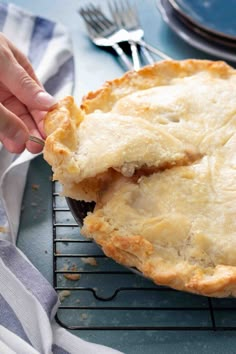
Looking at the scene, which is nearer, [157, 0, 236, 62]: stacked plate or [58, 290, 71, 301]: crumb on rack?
[58, 290, 71, 301]: crumb on rack

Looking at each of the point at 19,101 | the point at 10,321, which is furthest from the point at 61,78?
the point at 10,321

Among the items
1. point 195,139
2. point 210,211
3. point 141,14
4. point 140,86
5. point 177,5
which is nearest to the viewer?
point 210,211

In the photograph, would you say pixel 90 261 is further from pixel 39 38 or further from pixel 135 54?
pixel 39 38

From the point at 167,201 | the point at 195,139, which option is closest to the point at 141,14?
the point at 195,139

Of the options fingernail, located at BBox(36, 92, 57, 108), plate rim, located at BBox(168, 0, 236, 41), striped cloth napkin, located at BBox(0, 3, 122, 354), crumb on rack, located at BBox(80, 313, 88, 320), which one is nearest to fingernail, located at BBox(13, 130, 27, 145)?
fingernail, located at BBox(36, 92, 57, 108)

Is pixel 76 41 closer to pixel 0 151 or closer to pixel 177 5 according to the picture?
pixel 177 5

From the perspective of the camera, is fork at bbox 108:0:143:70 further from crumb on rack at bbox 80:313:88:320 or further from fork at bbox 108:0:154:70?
crumb on rack at bbox 80:313:88:320

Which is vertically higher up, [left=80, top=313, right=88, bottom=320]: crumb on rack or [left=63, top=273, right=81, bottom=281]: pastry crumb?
[left=63, top=273, right=81, bottom=281]: pastry crumb
